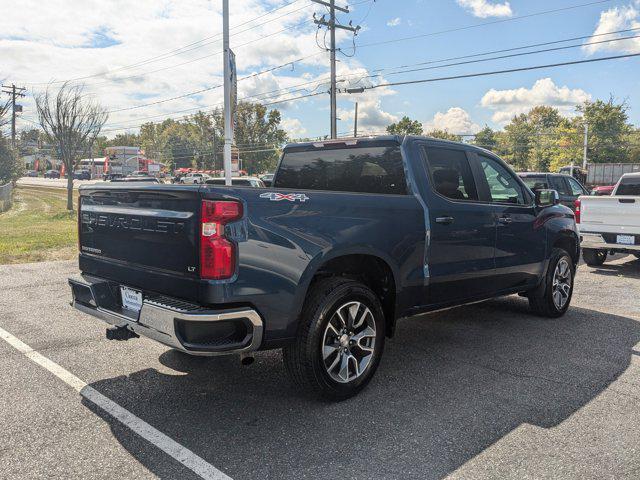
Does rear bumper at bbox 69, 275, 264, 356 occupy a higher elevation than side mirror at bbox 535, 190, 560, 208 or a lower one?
lower

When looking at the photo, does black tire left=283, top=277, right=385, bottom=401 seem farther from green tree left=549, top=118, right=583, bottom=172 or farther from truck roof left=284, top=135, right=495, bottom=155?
green tree left=549, top=118, right=583, bottom=172

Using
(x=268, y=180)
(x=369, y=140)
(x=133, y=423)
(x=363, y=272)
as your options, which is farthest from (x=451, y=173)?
(x=268, y=180)

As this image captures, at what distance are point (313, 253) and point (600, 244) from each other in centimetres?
773

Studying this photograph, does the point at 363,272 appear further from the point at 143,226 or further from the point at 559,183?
the point at 559,183

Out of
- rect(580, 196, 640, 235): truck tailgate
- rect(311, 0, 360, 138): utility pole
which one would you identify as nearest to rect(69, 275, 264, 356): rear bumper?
rect(580, 196, 640, 235): truck tailgate

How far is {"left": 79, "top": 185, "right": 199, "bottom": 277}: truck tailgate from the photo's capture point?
3131mm

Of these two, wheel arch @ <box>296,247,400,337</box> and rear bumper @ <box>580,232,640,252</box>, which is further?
rear bumper @ <box>580,232,640,252</box>

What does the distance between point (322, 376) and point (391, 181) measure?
175 cm

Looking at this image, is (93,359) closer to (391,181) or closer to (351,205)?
(351,205)

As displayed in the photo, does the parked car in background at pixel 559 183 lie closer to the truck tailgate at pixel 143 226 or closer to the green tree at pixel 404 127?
the truck tailgate at pixel 143 226

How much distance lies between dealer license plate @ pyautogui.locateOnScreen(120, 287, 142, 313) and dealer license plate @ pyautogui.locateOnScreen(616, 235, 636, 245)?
332 inches

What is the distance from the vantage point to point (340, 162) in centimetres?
477

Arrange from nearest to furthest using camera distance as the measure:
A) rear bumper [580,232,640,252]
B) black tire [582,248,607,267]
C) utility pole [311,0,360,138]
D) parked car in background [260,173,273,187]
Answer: parked car in background [260,173,273,187]
rear bumper [580,232,640,252]
black tire [582,248,607,267]
utility pole [311,0,360,138]

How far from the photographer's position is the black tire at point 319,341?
11.4 feet
